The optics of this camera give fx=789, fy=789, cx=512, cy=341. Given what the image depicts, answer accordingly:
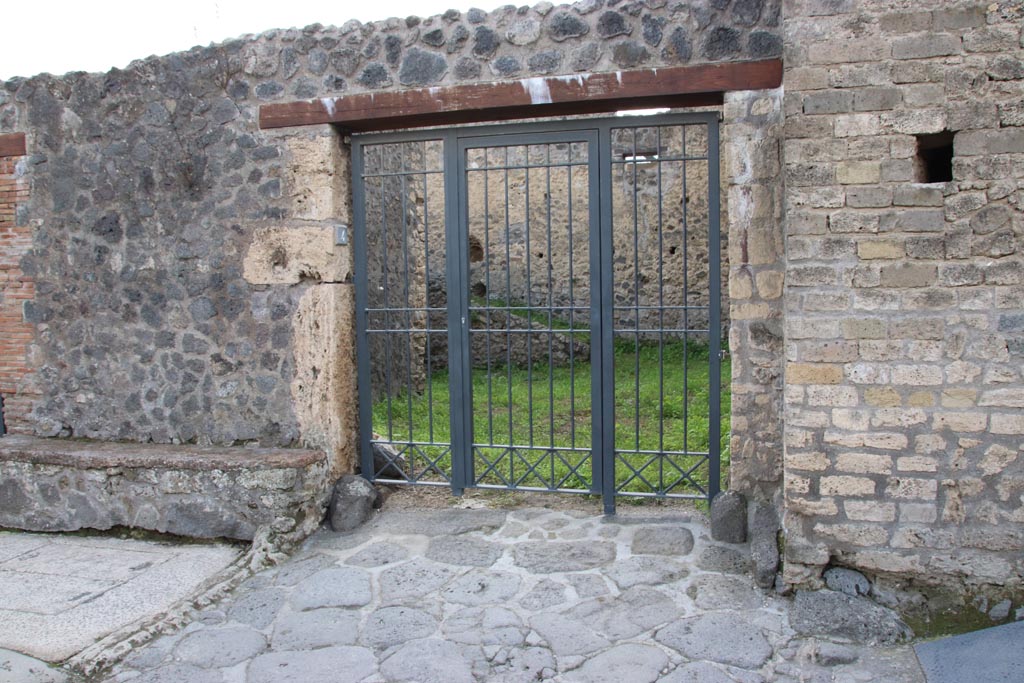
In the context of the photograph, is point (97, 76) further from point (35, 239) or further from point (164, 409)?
point (164, 409)

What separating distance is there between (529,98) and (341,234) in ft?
4.81

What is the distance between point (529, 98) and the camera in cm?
453

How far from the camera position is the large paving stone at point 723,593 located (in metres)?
3.82

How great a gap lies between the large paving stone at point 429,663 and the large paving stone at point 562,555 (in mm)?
812

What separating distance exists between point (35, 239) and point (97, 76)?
1.21 metres

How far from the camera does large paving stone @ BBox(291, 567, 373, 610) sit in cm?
405

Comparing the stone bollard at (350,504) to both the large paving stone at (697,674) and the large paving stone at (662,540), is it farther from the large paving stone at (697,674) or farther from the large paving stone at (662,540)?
the large paving stone at (697,674)

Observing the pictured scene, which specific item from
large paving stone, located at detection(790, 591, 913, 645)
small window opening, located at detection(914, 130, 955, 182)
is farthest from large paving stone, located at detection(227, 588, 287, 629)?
small window opening, located at detection(914, 130, 955, 182)

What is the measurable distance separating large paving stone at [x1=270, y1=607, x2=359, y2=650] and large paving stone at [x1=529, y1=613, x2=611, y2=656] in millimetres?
886

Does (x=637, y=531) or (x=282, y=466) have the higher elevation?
(x=282, y=466)

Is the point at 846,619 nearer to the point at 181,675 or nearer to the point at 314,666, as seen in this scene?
the point at 314,666

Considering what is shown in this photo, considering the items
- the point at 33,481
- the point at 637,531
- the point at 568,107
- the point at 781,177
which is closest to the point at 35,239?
the point at 33,481

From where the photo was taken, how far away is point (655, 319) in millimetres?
12375

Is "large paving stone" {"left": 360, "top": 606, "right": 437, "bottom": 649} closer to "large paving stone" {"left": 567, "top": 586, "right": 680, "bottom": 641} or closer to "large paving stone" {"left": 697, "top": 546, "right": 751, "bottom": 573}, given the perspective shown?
"large paving stone" {"left": 567, "top": 586, "right": 680, "bottom": 641}
